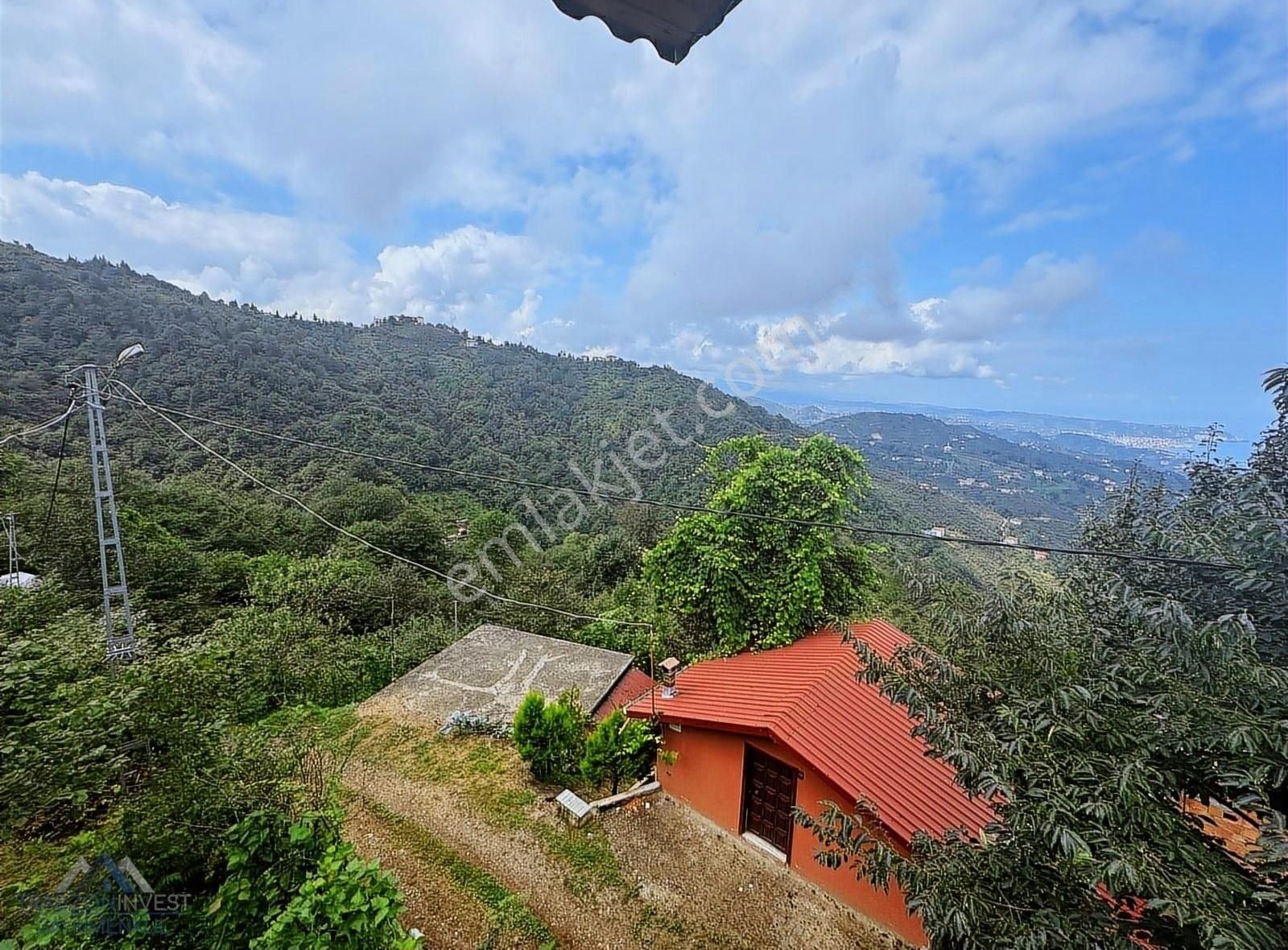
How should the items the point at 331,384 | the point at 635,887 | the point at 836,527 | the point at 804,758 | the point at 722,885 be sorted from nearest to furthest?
the point at 836,527
the point at 804,758
the point at 635,887
the point at 722,885
the point at 331,384

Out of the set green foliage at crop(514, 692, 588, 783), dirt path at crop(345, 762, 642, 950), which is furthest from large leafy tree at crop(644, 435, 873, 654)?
dirt path at crop(345, 762, 642, 950)

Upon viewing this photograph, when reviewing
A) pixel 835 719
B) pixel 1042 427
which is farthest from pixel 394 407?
pixel 1042 427

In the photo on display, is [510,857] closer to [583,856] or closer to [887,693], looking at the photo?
[583,856]

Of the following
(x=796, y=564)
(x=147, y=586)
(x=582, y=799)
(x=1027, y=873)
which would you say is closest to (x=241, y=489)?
(x=147, y=586)

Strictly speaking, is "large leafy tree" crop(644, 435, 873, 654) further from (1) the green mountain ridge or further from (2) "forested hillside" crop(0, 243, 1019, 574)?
(2) "forested hillside" crop(0, 243, 1019, 574)

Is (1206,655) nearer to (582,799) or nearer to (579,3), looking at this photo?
(579,3)

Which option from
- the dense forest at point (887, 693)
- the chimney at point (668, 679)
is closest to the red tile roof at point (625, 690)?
the dense forest at point (887, 693)

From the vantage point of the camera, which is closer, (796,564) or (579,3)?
(579,3)
